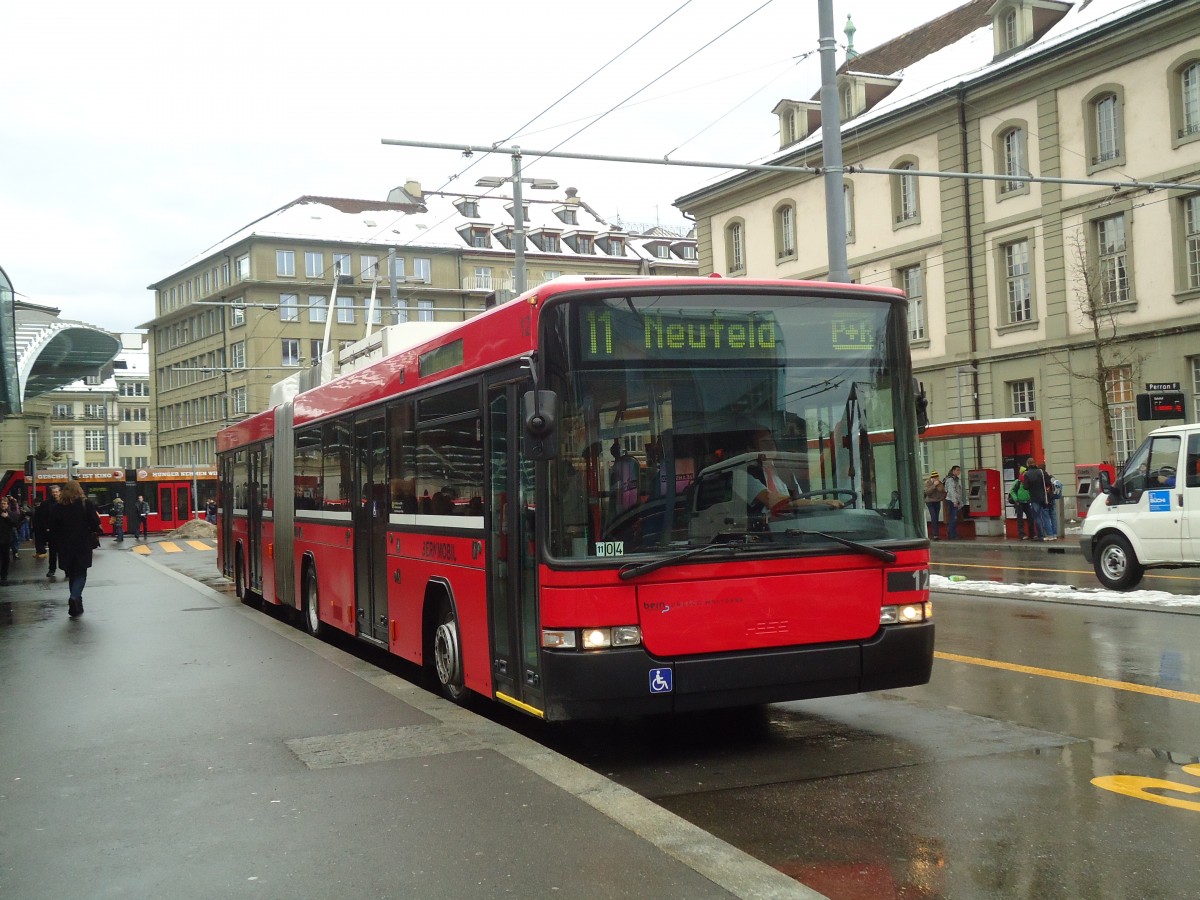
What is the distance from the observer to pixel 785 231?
147 ft

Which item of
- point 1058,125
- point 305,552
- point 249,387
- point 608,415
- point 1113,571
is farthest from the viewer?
point 249,387

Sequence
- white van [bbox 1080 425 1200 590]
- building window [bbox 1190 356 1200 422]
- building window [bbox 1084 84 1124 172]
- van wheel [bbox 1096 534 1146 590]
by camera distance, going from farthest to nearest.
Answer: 1. building window [bbox 1084 84 1124 172]
2. building window [bbox 1190 356 1200 422]
3. van wheel [bbox 1096 534 1146 590]
4. white van [bbox 1080 425 1200 590]

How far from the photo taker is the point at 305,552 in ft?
45.5

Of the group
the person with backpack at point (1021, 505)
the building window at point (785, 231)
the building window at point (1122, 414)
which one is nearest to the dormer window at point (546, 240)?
the building window at point (785, 231)

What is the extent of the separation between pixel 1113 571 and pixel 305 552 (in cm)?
972

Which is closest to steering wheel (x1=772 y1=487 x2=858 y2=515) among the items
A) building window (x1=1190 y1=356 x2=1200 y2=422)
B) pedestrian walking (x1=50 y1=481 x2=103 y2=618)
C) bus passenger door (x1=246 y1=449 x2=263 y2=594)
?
bus passenger door (x1=246 y1=449 x2=263 y2=594)

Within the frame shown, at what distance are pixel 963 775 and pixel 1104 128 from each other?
3049 cm

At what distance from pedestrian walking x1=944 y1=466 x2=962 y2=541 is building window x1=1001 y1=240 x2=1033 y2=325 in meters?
7.06

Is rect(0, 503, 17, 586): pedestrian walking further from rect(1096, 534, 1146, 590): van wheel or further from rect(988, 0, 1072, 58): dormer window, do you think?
rect(988, 0, 1072, 58): dormer window

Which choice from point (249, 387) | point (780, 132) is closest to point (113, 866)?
point (780, 132)

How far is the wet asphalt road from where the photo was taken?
5.05 m

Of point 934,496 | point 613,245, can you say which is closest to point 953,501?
point 934,496

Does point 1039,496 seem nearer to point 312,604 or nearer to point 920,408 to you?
point 312,604

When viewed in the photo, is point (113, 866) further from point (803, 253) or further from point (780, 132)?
point (780, 132)
